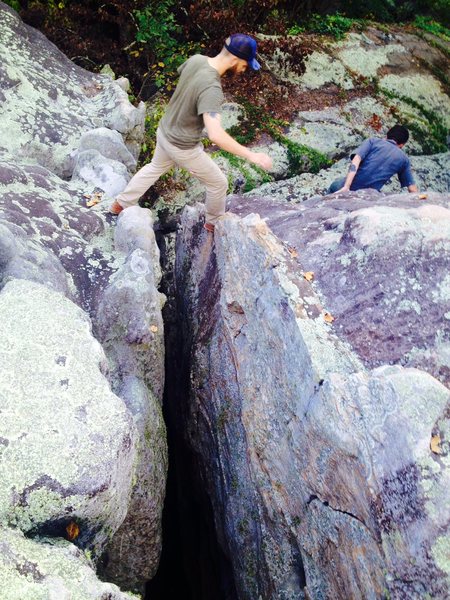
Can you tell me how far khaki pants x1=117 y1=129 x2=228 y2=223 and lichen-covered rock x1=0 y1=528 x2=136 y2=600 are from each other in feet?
11.5

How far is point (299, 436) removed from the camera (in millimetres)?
4055

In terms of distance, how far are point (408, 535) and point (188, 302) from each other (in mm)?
3558

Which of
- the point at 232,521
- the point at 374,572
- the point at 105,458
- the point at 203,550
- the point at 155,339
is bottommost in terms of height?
the point at 203,550

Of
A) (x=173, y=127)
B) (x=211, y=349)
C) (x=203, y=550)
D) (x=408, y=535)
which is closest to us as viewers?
(x=408, y=535)

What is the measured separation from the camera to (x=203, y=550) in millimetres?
6633

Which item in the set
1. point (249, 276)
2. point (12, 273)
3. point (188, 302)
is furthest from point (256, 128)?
point (12, 273)

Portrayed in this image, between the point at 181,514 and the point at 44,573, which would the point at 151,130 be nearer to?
the point at 181,514

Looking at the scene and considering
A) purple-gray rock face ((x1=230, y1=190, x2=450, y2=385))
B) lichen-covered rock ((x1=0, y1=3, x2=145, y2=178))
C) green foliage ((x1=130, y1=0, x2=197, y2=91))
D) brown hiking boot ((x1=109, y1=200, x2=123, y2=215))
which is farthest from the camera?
green foliage ((x1=130, y1=0, x2=197, y2=91))

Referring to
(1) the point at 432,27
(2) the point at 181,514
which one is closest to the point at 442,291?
(2) the point at 181,514

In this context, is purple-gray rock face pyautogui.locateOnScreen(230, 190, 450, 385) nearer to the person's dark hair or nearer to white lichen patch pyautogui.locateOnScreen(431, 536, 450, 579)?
white lichen patch pyautogui.locateOnScreen(431, 536, 450, 579)

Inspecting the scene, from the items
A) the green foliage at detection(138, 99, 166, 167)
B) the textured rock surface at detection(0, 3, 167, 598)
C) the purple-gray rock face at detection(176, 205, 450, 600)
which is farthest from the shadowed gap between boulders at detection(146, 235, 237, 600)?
the green foliage at detection(138, 99, 166, 167)

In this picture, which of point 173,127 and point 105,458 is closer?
point 105,458

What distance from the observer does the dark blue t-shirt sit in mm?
6855

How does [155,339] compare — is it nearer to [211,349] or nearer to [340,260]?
[211,349]
